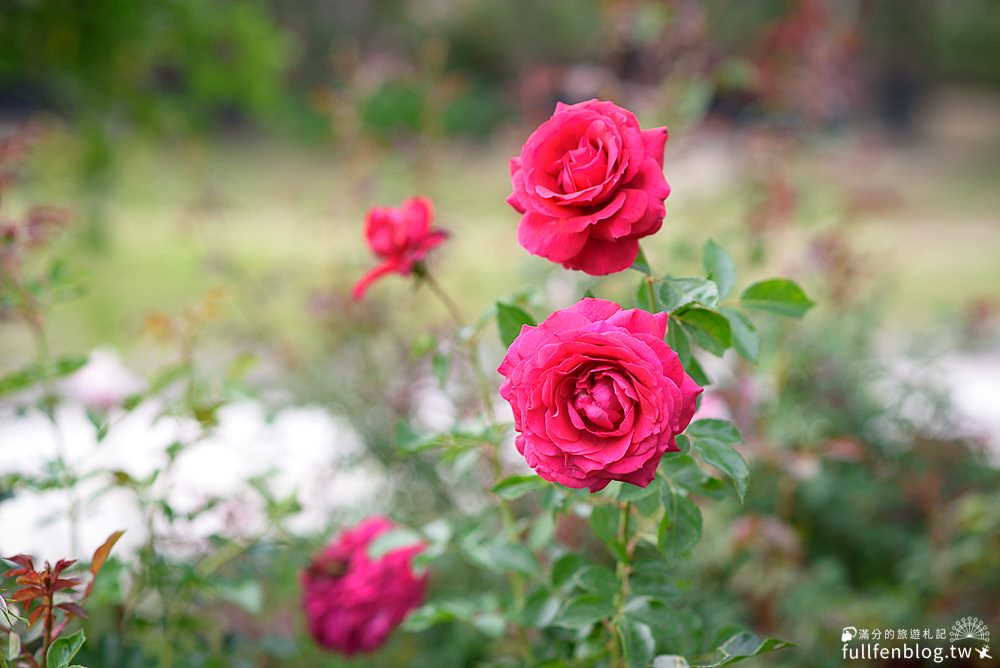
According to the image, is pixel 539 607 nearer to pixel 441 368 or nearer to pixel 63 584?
pixel 441 368

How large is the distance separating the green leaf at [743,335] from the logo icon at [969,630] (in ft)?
2.34

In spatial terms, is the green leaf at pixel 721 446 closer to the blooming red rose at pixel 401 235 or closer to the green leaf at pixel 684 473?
the green leaf at pixel 684 473

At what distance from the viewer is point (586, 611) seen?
678 millimetres

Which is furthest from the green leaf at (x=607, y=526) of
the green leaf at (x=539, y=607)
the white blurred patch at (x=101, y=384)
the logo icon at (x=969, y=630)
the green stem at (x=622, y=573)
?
the white blurred patch at (x=101, y=384)

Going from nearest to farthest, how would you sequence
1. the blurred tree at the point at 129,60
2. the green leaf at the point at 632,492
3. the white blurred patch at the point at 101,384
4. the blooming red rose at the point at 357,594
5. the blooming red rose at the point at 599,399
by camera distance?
the blooming red rose at the point at 599,399
the green leaf at the point at 632,492
the blooming red rose at the point at 357,594
the white blurred patch at the point at 101,384
the blurred tree at the point at 129,60

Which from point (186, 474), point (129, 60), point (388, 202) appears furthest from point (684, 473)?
point (186, 474)

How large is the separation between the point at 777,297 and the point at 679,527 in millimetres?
196

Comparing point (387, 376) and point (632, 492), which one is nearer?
point (632, 492)

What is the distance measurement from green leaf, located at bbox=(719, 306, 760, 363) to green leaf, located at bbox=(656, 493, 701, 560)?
0.12 meters

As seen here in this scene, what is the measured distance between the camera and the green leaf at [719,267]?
68 centimetres

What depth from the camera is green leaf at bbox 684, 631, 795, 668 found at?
1.96 ft

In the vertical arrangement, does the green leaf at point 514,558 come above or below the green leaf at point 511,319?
below

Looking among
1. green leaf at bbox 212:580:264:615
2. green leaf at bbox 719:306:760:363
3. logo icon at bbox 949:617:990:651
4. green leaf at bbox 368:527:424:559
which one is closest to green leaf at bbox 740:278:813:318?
green leaf at bbox 719:306:760:363

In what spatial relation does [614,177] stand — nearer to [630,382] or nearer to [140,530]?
[630,382]
